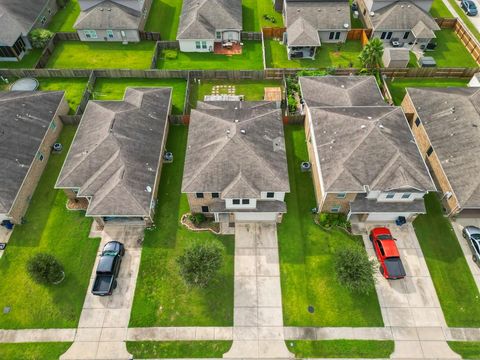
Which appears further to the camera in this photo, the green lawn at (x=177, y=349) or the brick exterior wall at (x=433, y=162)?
the brick exterior wall at (x=433, y=162)

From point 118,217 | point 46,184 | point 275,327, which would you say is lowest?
point 275,327

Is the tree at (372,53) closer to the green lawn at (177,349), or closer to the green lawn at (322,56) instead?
the green lawn at (322,56)

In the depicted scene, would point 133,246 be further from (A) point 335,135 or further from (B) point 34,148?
(A) point 335,135

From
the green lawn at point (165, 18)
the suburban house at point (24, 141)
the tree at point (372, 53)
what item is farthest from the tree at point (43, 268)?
the tree at point (372, 53)

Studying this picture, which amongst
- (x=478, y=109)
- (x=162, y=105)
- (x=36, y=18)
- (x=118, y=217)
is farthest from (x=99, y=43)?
(x=478, y=109)

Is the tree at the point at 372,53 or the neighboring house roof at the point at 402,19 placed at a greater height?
the neighboring house roof at the point at 402,19

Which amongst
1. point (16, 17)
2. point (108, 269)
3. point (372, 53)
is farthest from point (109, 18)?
point (108, 269)

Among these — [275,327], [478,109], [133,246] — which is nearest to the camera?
[275,327]
